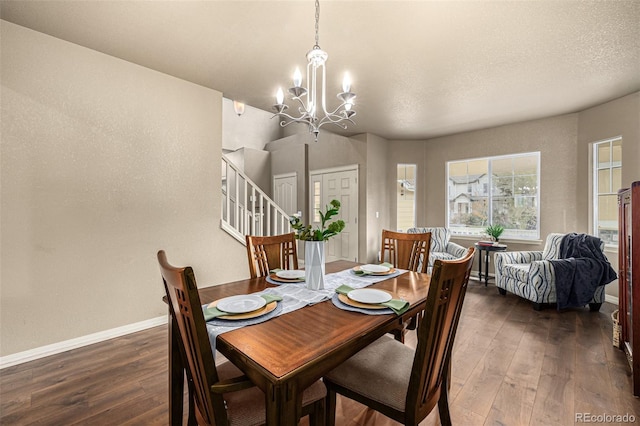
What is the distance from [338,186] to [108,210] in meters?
3.78

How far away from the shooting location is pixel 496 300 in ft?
11.9

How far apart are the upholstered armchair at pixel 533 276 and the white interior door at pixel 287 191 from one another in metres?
3.95

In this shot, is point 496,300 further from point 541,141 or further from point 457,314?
point 457,314

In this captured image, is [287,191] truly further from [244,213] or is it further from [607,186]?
[607,186]

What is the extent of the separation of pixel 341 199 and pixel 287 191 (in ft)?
4.92

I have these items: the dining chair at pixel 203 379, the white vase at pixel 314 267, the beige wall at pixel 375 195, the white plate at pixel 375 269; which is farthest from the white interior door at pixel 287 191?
the dining chair at pixel 203 379

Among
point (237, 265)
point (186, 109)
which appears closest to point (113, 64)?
point (186, 109)

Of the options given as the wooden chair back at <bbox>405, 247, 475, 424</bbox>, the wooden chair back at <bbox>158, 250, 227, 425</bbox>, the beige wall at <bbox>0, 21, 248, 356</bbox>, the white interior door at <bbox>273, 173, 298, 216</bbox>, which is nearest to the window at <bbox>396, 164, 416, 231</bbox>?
the white interior door at <bbox>273, 173, 298, 216</bbox>

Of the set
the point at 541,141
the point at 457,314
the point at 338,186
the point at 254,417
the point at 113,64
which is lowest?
the point at 254,417

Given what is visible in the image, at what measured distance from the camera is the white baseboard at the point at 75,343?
2.15m

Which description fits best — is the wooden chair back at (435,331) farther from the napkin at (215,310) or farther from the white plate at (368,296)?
the napkin at (215,310)

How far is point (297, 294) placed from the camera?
1499mm

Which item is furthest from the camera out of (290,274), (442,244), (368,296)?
(442,244)

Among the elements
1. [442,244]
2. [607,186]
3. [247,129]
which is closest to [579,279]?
[607,186]
